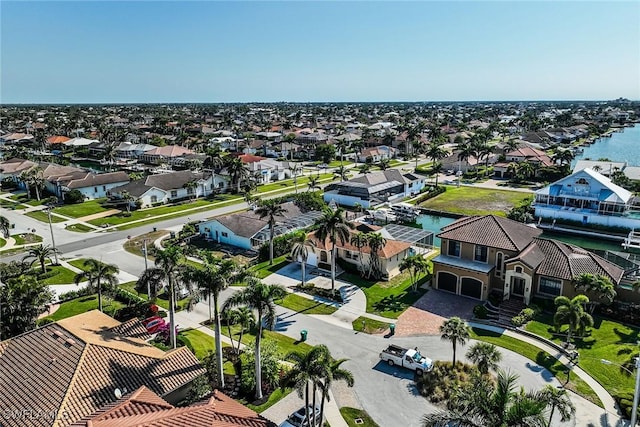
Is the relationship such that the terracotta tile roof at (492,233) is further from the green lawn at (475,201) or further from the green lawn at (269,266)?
the green lawn at (475,201)

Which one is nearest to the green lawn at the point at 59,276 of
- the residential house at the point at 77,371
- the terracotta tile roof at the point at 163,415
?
the residential house at the point at 77,371

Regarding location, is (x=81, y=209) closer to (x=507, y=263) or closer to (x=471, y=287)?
(x=471, y=287)

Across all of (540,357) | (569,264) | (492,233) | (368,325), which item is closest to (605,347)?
(540,357)

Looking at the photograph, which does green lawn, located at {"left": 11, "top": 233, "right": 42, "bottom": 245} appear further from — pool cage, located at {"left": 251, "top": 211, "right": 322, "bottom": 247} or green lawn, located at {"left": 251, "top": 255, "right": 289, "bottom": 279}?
green lawn, located at {"left": 251, "top": 255, "right": 289, "bottom": 279}

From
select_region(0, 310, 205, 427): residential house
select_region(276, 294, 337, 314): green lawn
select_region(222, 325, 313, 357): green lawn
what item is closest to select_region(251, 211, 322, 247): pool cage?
select_region(276, 294, 337, 314): green lawn

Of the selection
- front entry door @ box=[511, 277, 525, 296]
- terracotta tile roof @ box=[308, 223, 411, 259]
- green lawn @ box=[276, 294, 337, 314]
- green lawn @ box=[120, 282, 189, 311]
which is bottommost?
green lawn @ box=[120, 282, 189, 311]

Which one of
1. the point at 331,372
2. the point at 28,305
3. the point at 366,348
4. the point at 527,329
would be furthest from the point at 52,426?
the point at 527,329
